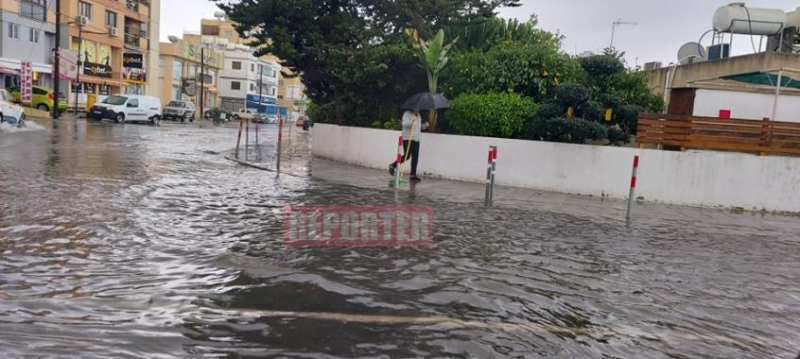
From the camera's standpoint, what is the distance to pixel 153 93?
62469 mm

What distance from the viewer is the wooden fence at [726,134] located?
496 inches

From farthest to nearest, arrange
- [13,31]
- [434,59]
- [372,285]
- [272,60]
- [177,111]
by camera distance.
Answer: [272,60], [177,111], [13,31], [434,59], [372,285]

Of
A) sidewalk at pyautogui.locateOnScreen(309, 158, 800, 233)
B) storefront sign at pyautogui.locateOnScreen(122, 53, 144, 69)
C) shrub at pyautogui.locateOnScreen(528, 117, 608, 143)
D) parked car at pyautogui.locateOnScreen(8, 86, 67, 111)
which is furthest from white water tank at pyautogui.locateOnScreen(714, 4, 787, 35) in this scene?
storefront sign at pyautogui.locateOnScreen(122, 53, 144, 69)

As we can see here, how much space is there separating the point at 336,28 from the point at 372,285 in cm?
1502

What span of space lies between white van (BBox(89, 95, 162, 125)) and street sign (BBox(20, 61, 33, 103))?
3.62 metres

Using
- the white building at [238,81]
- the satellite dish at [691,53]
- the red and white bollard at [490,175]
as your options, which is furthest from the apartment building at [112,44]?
the red and white bollard at [490,175]

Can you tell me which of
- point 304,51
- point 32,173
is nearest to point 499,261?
point 32,173

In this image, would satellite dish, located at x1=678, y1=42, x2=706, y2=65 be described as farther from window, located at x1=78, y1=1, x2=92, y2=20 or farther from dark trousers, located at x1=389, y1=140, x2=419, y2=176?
window, located at x1=78, y1=1, x2=92, y2=20

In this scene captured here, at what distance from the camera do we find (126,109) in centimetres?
3888

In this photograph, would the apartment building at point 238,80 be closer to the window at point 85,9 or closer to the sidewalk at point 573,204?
the window at point 85,9

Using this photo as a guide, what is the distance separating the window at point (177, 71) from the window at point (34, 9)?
1030 inches

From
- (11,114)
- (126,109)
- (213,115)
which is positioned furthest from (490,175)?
(213,115)

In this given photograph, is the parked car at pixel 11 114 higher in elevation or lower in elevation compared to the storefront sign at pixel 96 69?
lower

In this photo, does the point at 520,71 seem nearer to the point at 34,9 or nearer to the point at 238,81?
the point at 34,9
